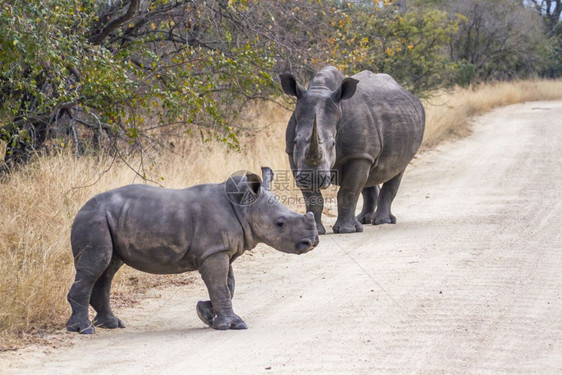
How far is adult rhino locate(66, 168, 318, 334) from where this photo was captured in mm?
6223

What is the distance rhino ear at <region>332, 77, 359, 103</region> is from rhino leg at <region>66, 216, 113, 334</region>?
4.42 meters

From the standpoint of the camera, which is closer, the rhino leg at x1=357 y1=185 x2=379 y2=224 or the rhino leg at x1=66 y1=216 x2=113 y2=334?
the rhino leg at x1=66 y1=216 x2=113 y2=334

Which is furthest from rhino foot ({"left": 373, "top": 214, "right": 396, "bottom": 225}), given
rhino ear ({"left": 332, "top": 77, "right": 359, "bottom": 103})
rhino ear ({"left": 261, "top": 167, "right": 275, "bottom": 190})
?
rhino ear ({"left": 261, "top": 167, "right": 275, "bottom": 190})

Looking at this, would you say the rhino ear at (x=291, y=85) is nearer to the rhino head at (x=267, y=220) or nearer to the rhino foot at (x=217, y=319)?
the rhino head at (x=267, y=220)

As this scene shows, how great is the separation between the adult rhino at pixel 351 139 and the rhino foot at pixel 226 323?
3.48 m

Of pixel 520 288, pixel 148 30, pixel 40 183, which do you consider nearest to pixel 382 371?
pixel 520 288

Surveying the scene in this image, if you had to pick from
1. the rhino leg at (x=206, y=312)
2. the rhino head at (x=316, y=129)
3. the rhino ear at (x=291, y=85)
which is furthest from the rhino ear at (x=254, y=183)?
the rhino ear at (x=291, y=85)

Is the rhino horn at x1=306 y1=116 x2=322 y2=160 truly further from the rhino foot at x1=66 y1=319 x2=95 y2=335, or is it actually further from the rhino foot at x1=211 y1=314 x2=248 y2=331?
the rhino foot at x1=66 y1=319 x2=95 y2=335

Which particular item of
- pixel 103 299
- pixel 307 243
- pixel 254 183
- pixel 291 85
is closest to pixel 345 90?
pixel 291 85

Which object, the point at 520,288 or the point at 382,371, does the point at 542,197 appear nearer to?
the point at 520,288

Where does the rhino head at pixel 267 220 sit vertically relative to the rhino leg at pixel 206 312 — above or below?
above

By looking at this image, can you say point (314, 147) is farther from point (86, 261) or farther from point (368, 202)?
point (86, 261)

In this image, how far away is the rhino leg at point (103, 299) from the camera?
6.47m

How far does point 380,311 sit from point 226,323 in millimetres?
1207
